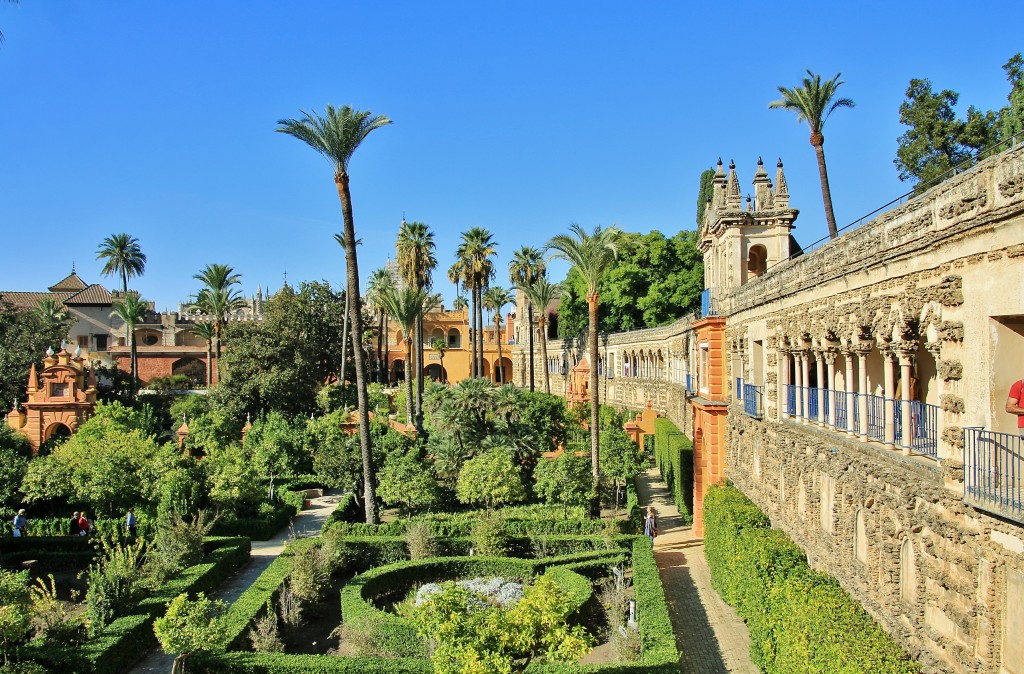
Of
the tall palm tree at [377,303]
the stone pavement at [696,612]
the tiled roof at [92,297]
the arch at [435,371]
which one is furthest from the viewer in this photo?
the arch at [435,371]

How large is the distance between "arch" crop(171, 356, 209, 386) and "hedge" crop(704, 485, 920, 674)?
60.7 meters

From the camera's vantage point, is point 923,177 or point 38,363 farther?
point 38,363

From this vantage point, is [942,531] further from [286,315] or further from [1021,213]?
[286,315]

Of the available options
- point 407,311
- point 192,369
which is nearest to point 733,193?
point 407,311

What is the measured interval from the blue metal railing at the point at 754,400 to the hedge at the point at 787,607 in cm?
228

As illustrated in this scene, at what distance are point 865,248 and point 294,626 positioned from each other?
1397 cm

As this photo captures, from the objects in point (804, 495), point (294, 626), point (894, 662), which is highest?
point (804, 495)

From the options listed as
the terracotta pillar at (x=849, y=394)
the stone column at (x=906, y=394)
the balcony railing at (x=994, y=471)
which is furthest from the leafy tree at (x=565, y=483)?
the balcony railing at (x=994, y=471)

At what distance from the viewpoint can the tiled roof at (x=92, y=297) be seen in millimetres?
74062

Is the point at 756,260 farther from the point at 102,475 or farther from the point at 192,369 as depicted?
the point at 192,369

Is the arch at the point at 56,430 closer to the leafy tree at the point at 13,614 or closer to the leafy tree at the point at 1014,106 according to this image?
the leafy tree at the point at 13,614

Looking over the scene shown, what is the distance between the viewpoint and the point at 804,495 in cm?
1388

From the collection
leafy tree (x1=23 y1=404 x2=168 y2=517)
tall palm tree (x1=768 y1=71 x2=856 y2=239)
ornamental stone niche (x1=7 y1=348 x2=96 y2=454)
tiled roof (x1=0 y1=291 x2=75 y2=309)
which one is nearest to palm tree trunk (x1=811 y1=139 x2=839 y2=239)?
tall palm tree (x1=768 y1=71 x2=856 y2=239)

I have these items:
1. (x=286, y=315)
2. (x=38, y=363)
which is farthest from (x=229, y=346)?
(x=38, y=363)
